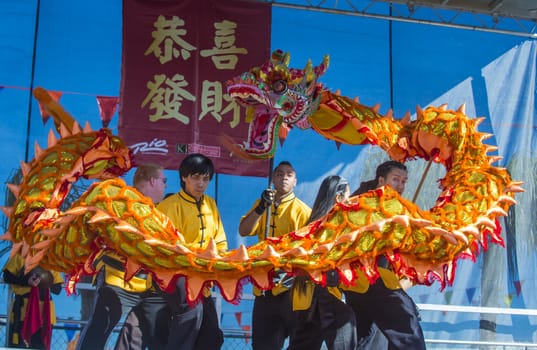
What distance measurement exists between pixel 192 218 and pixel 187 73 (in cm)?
125

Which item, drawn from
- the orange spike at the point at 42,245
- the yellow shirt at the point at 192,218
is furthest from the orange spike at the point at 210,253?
the yellow shirt at the point at 192,218

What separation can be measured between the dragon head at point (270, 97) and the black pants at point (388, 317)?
27.2 inches

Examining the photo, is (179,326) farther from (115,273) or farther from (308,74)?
(308,74)

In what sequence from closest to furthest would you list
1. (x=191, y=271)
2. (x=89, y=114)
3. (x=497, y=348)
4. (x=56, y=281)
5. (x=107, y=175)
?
(x=191, y=271)
(x=107, y=175)
(x=56, y=281)
(x=89, y=114)
(x=497, y=348)

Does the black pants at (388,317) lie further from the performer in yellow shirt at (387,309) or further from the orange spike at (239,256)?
the orange spike at (239,256)

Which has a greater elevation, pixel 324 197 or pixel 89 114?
pixel 89 114

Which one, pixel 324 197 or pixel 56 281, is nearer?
pixel 324 197

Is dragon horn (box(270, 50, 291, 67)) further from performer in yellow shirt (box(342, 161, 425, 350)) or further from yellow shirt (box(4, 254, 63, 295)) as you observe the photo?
yellow shirt (box(4, 254, 63, 295))

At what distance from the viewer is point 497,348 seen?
13.8ft

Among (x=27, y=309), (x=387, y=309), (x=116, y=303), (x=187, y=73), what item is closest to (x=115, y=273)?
(x=116, y=303)

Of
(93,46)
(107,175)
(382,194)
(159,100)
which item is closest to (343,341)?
(382,194)

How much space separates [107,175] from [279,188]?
2.89 feet

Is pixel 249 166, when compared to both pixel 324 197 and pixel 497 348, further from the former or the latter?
pixel 497 348

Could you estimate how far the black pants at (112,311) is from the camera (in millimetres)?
3127
